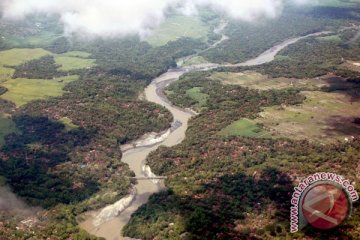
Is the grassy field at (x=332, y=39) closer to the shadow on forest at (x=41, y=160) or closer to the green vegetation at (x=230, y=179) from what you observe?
the green vegetation at (x=230, y=179)

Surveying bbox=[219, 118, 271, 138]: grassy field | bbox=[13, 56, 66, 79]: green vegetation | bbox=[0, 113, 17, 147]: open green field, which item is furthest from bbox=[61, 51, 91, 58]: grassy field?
bbox=[219, 118, 271, 138]: grassy field

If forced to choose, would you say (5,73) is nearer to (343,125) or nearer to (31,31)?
(31,31)

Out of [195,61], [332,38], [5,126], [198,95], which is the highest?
[5,126]

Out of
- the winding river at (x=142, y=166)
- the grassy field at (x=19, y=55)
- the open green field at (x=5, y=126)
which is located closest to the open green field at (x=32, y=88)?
the open green field at (x=5, y=126)

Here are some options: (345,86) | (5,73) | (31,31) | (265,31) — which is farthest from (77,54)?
(345,86)

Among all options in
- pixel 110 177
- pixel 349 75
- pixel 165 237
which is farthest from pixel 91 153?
pixel 349 75

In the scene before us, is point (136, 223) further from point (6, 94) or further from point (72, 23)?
point (72, 23)

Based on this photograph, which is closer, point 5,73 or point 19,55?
point 5,73

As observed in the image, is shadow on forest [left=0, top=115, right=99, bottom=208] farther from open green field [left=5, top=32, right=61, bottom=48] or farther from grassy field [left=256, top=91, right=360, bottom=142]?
open green field [left=5, top=32, right=61, bottom=48]
